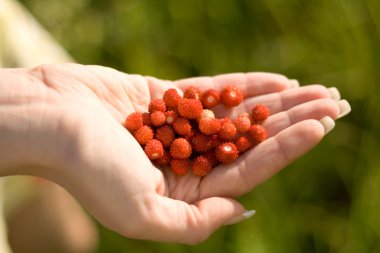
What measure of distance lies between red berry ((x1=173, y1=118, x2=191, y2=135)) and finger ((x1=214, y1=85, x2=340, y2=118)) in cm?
18

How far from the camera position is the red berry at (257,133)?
68.2 inches

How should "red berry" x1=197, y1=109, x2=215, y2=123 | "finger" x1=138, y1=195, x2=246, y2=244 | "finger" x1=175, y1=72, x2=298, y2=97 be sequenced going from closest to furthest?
"finger" x1=138, y1=195, x2=246, y2=244
"red berry" x1=197, y1=109, x2=215, y2=123
"finger" x1=175, y1=72, x2=298, y2=97

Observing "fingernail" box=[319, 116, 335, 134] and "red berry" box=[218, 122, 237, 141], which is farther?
"red berry" box=[218, 122, 237, 141]

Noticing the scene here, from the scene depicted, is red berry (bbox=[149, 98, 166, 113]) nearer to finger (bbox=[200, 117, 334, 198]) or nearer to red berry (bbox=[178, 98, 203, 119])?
red berry (bbox=[178, 98, 203, 119])

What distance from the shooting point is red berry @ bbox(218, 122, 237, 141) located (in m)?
1.78

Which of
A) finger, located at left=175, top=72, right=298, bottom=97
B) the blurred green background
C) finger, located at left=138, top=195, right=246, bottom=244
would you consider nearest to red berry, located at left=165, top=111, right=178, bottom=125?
finger, located at left=175, top=72, right=298, bottom=97

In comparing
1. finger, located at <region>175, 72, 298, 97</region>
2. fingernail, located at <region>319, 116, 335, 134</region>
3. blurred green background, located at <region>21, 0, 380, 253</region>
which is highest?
fingernail, located at <region>319, 116, 335, 134</region>

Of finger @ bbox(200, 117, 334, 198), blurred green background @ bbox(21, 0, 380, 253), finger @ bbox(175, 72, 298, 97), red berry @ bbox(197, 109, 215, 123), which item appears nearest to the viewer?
finger @ bbox(200, 117, 334, 198)

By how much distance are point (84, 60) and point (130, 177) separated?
4.79 ft

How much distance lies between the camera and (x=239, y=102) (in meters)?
1.92

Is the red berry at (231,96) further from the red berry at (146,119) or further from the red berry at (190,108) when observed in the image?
the red berry at (146,119)

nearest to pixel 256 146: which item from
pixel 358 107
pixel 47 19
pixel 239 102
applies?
pixel 239 102

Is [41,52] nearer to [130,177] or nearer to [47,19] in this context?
[47,19]

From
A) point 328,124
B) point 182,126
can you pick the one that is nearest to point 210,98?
point 182,126
